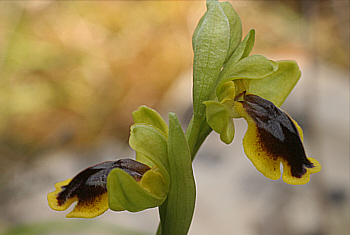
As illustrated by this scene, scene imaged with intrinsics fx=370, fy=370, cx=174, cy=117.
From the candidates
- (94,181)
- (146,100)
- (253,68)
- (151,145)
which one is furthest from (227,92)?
(146,100)

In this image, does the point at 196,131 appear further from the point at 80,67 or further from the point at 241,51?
the point at 80,67

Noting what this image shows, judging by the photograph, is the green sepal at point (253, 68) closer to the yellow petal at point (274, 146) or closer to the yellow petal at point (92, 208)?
the yellow petal at point (274, 146)

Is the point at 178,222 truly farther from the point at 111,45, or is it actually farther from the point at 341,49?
the point at 341,49

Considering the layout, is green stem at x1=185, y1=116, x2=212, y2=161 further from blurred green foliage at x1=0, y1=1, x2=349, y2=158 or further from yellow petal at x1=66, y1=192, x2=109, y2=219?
blurred green foliage at x1=0, y1=1, x2=349, y2=158

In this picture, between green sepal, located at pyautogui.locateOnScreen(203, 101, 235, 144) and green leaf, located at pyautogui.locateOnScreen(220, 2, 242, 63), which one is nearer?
green sepal, located at pyautogui.locateOnScreen(203, 101, 235, 144)

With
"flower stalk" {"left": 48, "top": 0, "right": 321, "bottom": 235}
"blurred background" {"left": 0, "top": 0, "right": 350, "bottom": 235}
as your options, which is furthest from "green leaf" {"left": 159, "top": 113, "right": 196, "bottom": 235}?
"blurred background" {"left": 0, "top": 0, "right": 350, "bottom": 235}

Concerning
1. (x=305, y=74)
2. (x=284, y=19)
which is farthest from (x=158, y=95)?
(x=284, y=19)

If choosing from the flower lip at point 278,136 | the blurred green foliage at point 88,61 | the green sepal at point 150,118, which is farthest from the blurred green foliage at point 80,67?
the flower lip at point 278,136

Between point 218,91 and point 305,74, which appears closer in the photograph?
point 218,91
